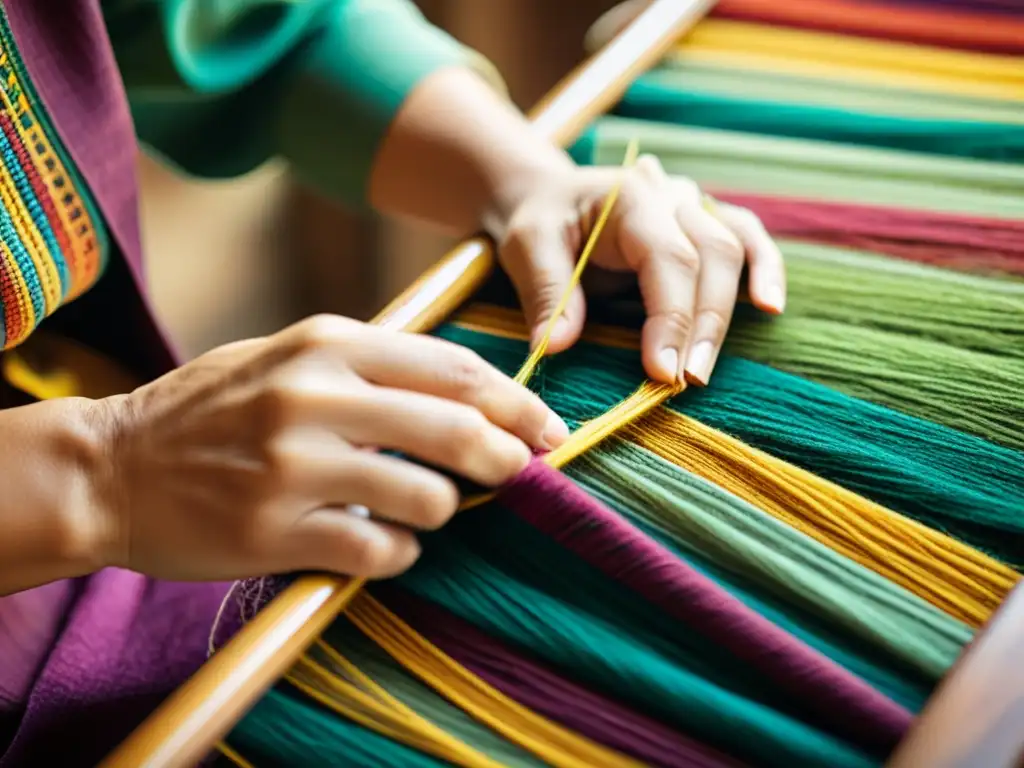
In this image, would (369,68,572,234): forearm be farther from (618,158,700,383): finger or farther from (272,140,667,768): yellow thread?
(272,140,667,768): yellow thread

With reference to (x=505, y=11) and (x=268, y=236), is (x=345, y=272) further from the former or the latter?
(x=505, y=11)

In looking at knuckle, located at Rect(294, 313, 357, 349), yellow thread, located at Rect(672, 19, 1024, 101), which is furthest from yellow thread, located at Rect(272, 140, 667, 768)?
yellow thread, located at Rect(672, 19, 1024, 101)

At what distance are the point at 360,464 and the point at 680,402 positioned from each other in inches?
8.1

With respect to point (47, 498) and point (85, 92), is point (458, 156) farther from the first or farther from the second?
point (47, 498)

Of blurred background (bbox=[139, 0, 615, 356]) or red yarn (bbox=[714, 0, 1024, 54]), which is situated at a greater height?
red yarn (bbox=[714, 0, 1024, 54])

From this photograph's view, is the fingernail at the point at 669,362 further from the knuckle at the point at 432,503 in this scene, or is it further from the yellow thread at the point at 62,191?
the yellow thread at the point at 62,191

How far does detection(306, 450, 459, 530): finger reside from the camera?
447 mm

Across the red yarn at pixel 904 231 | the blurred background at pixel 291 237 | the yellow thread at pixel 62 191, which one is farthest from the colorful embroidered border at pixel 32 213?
the blurred background at pixel 291 237

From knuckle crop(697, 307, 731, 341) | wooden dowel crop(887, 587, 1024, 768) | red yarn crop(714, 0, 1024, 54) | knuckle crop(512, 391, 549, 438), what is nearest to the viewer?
wooden dowel crop(887, 587, 1024, 768)

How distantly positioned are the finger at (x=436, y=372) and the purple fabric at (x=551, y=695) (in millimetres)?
102

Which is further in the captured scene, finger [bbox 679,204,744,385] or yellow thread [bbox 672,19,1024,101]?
yellow thread [bbox 672,19,1024,101]

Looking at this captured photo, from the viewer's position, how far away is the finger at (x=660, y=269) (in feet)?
1.87

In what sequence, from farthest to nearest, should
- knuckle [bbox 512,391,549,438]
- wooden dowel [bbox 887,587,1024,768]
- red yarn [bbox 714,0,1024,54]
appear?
red yarn [bbox 714,0,1024,54]
knuckle [bbox 512,391,549,438]
wooden dowel [bbox 887,587,1024,768]

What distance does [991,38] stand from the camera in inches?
32.3
